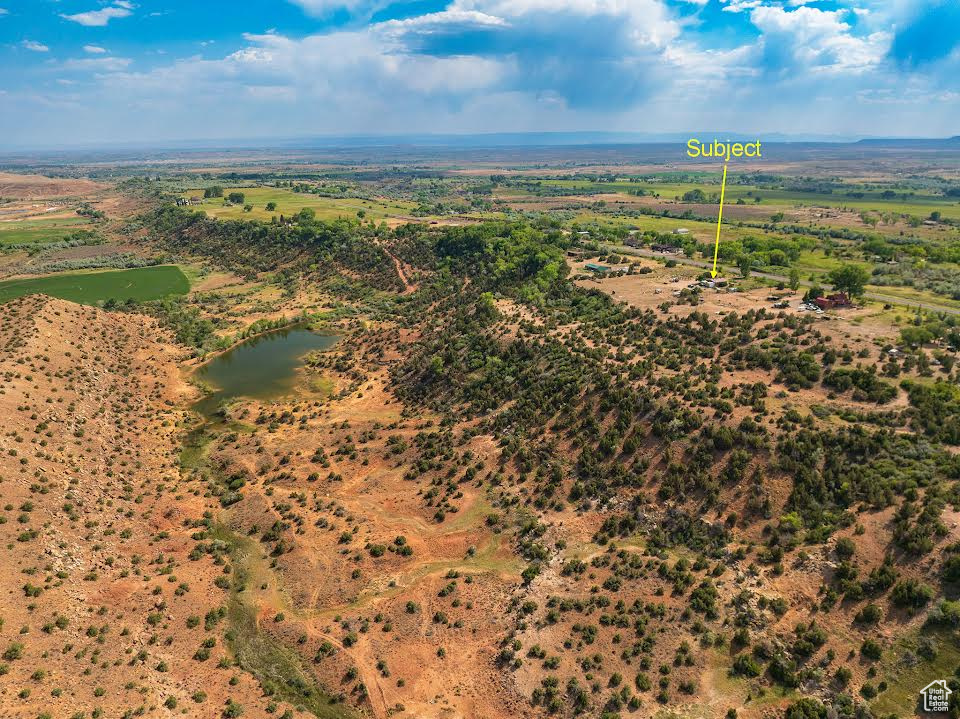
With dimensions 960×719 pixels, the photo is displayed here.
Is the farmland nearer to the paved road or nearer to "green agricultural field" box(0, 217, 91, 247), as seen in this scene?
the paved road

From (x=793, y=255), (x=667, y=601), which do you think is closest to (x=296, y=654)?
(x=667, y=601)

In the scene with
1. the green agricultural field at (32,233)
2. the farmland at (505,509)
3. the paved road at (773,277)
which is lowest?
the farmland at (505,509)

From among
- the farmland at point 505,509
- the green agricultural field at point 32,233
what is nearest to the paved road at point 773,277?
the farmland at point 505,509

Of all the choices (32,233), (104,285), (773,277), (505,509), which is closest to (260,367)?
(505,509)

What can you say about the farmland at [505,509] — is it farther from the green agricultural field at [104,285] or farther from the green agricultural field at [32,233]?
the green agricultural field at [32,233]

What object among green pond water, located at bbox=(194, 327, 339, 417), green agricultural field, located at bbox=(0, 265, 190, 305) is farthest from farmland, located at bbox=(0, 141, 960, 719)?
green agricultural field, located at bbox=(0, 265, 190, 305)

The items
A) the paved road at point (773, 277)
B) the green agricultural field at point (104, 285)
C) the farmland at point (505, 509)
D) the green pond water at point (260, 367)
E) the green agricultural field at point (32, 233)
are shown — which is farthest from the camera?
the green agricultural field at point (32, 233)
